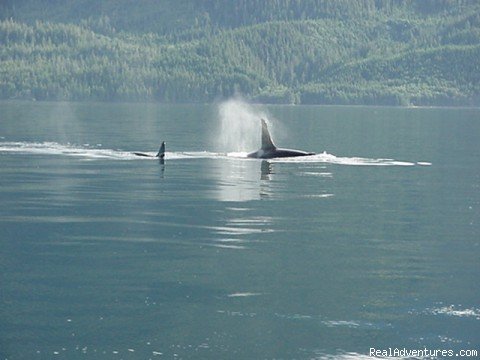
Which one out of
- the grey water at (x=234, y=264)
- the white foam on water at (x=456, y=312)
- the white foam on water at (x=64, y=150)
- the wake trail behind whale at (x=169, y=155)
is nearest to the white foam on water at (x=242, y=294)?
the grey water at (x=234, y=264)

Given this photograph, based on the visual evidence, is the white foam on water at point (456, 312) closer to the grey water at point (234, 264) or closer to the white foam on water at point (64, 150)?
the grey water at point (234, 264)

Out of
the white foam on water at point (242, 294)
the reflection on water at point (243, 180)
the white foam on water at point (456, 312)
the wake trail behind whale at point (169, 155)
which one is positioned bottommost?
the white foam on water at point (456, 312)

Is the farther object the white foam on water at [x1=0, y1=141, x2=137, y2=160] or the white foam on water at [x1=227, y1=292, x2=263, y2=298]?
the white foam on water at [x1=0, y1=141, x2=137, y2=160]

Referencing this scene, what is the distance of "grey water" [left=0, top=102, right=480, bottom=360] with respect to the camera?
37.1 meters

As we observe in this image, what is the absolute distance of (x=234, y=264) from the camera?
4816 centimetres

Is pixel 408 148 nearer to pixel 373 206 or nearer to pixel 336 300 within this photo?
pixel 373 206

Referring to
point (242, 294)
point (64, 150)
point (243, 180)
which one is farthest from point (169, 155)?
point (242, 294)

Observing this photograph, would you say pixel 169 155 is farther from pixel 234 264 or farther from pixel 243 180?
pixel 234 264

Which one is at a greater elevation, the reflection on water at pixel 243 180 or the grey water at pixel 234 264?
the reflection on water at pixel 243 180

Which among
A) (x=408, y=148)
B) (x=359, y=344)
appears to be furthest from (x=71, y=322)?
(x=408, y=148)

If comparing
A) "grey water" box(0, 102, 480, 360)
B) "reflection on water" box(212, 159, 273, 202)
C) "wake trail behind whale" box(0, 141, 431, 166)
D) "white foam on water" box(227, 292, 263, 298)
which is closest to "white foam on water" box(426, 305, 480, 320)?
"grey water" box(0, 102, 480, 360)

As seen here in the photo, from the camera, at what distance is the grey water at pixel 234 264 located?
37.1m

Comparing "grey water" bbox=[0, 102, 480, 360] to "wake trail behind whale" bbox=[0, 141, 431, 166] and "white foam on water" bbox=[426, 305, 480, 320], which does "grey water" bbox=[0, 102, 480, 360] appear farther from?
"wake trail behind whale" bbox=[0, 141, 431, 166]

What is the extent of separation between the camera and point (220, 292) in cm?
4309
